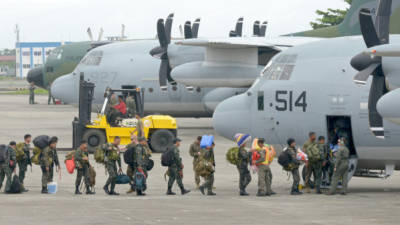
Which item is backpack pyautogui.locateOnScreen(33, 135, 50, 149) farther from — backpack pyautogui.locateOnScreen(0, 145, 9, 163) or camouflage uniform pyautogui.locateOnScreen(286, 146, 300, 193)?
camouflage uniform pyautogui.locateOnScreen(286, 146, 300, 193)

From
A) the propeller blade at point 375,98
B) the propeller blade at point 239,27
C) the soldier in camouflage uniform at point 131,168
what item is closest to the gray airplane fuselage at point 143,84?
the propeller blade at point 239,27

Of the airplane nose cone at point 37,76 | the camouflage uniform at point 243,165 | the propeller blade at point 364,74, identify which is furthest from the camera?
the airplane nose cone at point 37,76

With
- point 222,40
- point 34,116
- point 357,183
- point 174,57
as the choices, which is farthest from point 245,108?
point 34,116

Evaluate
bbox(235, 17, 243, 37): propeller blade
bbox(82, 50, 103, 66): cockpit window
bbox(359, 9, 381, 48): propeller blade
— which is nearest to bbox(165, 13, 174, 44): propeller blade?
bbox(82, 50, 103, 66): cockpit window

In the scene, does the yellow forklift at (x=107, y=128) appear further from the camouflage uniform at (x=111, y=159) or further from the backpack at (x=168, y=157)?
the backpack at (x=168, y=157)

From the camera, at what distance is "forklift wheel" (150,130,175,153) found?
32312 millimetres

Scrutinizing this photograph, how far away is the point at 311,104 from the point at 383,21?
2.95 m

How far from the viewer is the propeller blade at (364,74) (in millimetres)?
18781

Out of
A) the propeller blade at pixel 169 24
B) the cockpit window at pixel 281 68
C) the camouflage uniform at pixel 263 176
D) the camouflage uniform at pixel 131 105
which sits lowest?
the camouflage uniform at pixel 263 176

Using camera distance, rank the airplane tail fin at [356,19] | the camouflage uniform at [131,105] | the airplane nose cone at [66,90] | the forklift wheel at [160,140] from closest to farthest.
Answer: the forklift wheel at [160,140], the camouflage uniform at [131,105], the airplane tail fin at [356,19], the airplane nose cone at [66,90]

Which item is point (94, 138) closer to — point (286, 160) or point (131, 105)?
point (131, 105)

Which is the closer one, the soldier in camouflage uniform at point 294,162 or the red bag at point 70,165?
the red bag at point 70,165

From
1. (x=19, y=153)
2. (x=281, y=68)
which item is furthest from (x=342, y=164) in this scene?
(x=19, y=153)

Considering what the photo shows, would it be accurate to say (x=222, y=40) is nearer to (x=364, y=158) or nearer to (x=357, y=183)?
(x=357, y=183)
